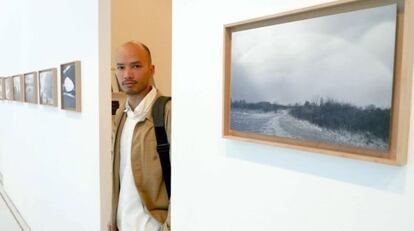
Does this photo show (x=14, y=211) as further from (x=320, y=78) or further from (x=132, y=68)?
(x=320, y=78)

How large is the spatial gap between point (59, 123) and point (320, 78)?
2.19m

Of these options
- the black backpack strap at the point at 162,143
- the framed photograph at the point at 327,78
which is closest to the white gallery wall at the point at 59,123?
the black backpack strap at the point at 162,143

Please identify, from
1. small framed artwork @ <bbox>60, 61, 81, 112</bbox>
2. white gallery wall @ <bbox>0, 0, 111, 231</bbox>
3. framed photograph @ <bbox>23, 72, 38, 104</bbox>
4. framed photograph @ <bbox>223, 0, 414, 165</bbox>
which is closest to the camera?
framed photograph @ <bbox>223, 0, 414, 165</bbox>

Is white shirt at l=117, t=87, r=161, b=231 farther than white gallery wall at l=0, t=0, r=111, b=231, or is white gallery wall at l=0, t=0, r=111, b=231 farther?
white gallery wall at l=0, t=0, r=111, b=231

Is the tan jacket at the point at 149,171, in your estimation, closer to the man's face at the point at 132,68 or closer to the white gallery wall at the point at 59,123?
the man's face at the point at 132,68

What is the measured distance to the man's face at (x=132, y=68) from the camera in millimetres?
1619

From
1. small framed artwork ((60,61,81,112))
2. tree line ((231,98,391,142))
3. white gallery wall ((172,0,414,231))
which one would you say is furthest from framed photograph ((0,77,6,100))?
tree line ((231,98,391,142))

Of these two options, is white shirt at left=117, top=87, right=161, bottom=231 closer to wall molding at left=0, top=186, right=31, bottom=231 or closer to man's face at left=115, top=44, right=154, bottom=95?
man's face at left=115, top=44, right=154, bottom=95

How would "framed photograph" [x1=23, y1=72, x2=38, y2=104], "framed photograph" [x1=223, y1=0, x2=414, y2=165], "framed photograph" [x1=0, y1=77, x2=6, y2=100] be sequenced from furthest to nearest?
"framed photograph" [x1=0, y1=77, x2=6, y2=100] < "framed photograph" [x1=23, y1=72, x2=38, y2=104] < "framed photograph" [x1=223, y1=0, x2=414, y2=165]

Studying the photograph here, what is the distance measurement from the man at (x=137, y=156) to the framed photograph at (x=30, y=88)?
1548 mm

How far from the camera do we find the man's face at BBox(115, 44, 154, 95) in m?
1.62

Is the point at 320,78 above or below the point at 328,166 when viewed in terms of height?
above

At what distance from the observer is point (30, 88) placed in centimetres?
297

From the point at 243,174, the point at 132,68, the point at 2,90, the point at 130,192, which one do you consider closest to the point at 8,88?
the point at 2,90
